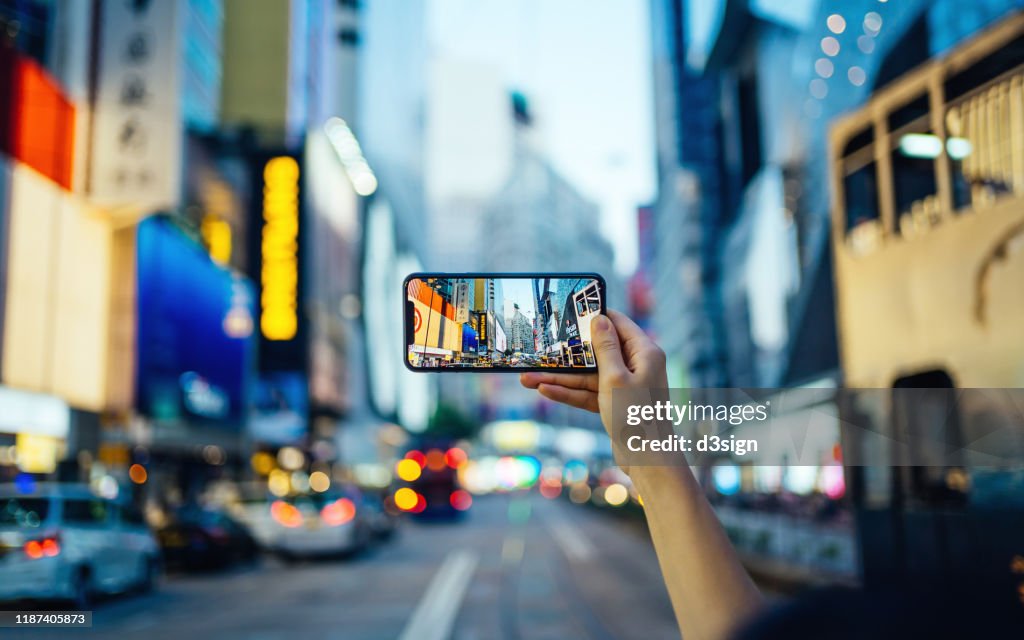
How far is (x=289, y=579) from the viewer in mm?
18609

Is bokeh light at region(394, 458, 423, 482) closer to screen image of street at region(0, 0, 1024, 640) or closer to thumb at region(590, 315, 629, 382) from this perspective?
screen image of street at region(0, 0, 1024, 640)

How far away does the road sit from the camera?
37.9ft

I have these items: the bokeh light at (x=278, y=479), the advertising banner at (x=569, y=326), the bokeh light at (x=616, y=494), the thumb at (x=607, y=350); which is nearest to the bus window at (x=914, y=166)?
the advertising banner at (x=569, y=326)

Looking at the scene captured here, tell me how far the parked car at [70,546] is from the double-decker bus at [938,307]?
909 centimetres

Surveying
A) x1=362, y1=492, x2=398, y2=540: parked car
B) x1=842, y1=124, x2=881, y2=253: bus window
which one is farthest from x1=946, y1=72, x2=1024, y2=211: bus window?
x1=362, y1=492, x2=398, y2=540: parked car

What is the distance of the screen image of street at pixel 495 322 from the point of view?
2.65 meters

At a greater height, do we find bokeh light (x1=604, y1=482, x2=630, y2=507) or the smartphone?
the smartphone

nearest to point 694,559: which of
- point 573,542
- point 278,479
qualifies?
point 573,542

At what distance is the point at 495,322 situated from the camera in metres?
2.72

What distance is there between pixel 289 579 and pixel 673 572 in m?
17.5

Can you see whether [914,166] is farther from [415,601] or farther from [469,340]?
[469,340]

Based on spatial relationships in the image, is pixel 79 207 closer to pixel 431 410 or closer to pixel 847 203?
pixel 847 203

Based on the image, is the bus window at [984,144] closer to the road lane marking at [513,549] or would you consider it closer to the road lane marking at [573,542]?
the road lane marking at [573,542]

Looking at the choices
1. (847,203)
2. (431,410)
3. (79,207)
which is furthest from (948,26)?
(431,410)
